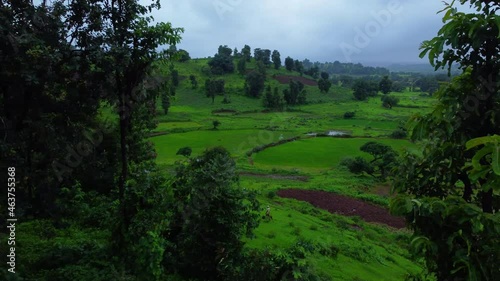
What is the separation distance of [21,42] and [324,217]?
2068 centimetres

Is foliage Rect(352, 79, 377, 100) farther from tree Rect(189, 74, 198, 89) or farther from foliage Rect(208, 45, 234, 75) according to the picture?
tree Rect(189, 74, 198, 89)

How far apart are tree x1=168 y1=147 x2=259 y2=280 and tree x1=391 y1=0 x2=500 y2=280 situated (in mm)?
5270

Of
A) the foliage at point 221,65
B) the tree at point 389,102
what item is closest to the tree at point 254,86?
the foliage at point 221,65

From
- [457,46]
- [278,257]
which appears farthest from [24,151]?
[457,46]

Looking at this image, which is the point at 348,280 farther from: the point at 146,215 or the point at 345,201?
the point at 345,201

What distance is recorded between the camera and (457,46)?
4.25 m

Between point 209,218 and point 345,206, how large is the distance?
71.7 ft

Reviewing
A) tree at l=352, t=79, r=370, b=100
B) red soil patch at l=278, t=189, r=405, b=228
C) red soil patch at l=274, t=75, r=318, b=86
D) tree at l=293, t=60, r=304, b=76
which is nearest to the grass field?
red soil patch at l=278, t=189, r=405, b=228

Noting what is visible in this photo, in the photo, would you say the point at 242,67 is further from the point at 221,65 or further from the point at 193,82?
the point at 193,82

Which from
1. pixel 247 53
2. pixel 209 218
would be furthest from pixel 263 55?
pixel 209 218

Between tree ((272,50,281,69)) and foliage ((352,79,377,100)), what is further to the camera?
tree ((272,50,281,69))

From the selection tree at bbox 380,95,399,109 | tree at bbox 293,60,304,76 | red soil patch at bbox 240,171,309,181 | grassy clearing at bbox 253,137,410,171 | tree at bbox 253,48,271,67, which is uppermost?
tree at bbox 253,48,271,67

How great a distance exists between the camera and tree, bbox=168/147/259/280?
9.27 meters

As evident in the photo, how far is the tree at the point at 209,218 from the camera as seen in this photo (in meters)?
9.27
